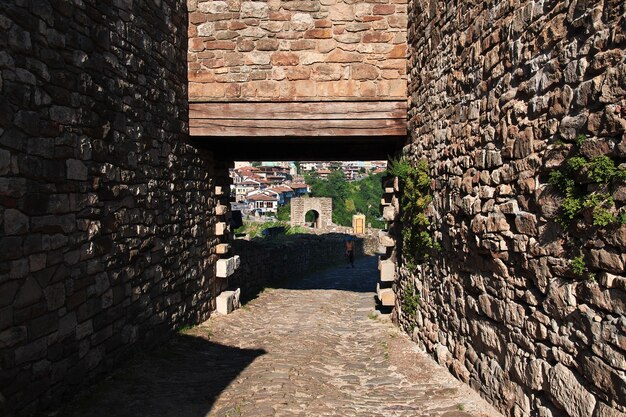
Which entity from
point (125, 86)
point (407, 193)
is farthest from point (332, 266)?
point (125, 86)

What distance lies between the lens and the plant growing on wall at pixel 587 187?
8.62 ft

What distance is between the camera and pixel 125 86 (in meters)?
5.24

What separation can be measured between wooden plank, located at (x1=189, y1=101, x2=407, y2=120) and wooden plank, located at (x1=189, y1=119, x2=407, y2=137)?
2.2 inches

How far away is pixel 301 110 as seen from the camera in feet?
22.8

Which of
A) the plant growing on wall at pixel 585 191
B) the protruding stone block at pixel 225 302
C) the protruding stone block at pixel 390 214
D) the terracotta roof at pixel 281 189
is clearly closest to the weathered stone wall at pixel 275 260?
the protruding stone block at pixel 225 302

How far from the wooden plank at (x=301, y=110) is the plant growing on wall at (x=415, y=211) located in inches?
27.4

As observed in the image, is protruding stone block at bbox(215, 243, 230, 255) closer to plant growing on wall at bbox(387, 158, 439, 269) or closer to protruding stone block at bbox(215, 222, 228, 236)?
protruding stone block at bbox(215, 222, 228, 236)

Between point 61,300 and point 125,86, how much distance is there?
2.28 metres

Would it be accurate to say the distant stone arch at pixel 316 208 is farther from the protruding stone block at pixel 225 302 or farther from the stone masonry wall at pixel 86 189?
the stone masonry wall at pixel 86 189

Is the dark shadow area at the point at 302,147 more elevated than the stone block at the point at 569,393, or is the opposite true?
the dark shadow area at the point at 302,147

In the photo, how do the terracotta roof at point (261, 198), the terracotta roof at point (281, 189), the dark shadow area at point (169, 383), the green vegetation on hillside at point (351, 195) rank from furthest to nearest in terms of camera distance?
the terracotta roof at point (281, 189) → the terracotta roof at point (261, 198) → the green vegetation on hillside at point (351, 195) → the dark shadow area at point (169, 383)

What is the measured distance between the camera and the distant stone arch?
34.2 m

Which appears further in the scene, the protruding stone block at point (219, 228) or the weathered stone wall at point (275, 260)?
the weathered stone wall at point (275, 260)

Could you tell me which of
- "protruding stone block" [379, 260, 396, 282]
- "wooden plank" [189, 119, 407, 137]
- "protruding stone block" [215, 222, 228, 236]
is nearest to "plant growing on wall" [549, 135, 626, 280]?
"wooden plank" [189, 119, 407, 137]
